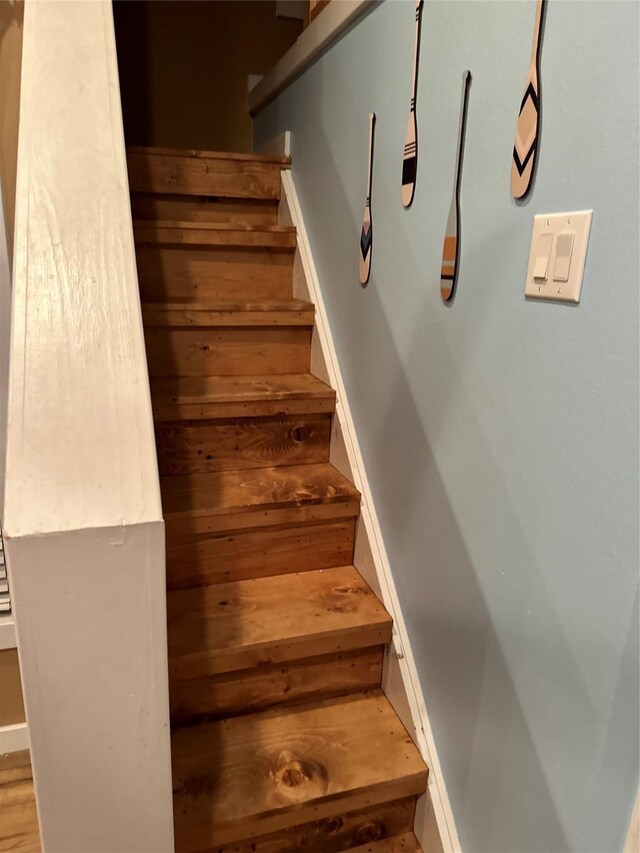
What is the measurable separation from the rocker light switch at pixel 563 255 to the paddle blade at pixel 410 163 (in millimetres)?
568

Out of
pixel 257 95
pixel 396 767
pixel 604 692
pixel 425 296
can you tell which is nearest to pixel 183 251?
pixel 425 296

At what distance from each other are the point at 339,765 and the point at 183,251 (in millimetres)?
1592

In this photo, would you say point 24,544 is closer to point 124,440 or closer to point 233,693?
point 124,440

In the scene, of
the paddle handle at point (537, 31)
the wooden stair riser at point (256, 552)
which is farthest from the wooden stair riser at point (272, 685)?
the paddle handle at point (537, 31)

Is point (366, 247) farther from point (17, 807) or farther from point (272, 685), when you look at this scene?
point (17, 807)

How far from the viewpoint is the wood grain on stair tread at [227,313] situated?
1.84m

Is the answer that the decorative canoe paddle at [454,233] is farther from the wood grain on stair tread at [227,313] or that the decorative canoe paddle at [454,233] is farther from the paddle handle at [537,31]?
the wood grain on stair tread at [227,313]

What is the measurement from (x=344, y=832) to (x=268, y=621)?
49 cm

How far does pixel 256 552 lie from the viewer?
163 centimetres

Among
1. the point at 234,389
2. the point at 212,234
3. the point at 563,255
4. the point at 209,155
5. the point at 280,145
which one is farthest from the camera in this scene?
the point at 280,145

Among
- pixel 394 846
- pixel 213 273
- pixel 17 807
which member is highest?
pixel 213 273

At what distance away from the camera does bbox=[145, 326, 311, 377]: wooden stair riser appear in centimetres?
185

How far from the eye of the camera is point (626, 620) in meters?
0.77

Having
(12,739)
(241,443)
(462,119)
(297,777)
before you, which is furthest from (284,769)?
(462,119)
